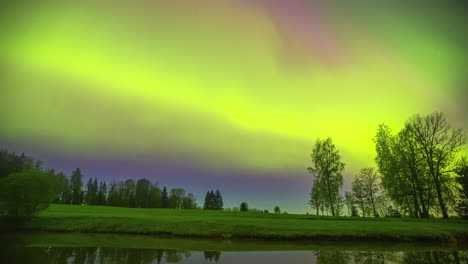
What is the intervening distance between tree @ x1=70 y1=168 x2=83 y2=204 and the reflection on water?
380ft

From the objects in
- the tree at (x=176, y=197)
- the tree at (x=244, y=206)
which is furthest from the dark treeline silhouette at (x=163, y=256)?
the tree at (x=176, y=197)

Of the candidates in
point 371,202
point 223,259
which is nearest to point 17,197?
point 223,259

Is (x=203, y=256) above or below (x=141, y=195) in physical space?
below

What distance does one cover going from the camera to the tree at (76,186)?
393 feet

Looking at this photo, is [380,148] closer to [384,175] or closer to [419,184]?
[384,175]

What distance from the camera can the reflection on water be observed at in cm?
1700

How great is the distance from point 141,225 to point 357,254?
1031 inches

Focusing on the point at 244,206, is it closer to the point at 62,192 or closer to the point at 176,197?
the point at 176,197

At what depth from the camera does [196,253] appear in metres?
20.4

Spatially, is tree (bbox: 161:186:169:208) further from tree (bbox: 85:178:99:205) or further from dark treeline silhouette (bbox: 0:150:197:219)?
tree (bbox: 85:178:99:205)

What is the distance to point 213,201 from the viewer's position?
136250mm

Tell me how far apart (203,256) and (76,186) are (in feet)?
415

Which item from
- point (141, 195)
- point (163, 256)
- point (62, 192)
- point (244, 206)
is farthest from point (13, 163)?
point (163, 256)

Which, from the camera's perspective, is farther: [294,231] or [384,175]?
[384,175]
